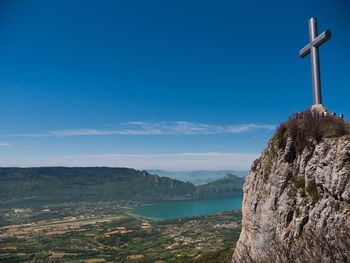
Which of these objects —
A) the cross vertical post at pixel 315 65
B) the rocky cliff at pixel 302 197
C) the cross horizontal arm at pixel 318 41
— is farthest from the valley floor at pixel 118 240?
the cross horizontal arm at pixel 318 41

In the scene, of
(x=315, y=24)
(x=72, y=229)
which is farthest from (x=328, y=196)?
(x=72, y=229)

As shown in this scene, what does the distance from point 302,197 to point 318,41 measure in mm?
11201

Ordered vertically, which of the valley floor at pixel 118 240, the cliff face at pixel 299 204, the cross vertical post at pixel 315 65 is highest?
the cross vertical post at pixel 315 65

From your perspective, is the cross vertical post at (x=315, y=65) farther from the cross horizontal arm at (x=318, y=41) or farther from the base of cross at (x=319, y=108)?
the base of cross at (x=319, y=108)

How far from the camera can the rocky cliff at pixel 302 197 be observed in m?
10.3

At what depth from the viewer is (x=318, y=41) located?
58.5 feet

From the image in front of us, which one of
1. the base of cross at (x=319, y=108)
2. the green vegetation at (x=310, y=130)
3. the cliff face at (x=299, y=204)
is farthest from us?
the base of cross at (x=319, y=108)

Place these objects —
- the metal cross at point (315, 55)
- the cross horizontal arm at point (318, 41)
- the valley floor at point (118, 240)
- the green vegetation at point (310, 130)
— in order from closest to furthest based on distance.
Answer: the green vegetation at point (310, 130), the cross horizontal arm at point (318, 41), the metal cross at point (315, 55), the valley floor at point (118, 240)

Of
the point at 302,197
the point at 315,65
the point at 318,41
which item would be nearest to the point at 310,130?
the point at 302,197

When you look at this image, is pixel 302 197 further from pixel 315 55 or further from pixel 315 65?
pixel 315 55

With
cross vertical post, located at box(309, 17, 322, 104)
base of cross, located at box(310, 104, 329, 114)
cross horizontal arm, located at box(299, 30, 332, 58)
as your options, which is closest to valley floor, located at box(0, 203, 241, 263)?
cross vertical post, located at box(309, 17, 322, 104)

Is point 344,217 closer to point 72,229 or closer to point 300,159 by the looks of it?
point 300,159

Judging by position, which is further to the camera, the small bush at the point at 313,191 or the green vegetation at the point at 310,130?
the green vegetation at the point at 310,130

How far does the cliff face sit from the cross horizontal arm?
23.6ft
